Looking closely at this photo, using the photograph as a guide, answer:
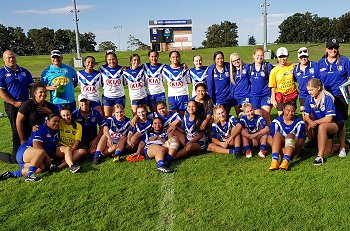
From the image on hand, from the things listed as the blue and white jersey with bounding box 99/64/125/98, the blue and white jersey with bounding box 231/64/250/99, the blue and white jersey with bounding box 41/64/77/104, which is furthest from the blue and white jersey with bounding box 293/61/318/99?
the blue and white jersey with bounding box 41/64/77/104

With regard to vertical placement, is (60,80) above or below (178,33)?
below

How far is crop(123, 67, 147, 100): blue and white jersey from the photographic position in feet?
21.9

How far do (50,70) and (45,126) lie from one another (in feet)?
4.88

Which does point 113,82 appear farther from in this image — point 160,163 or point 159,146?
point 160,163

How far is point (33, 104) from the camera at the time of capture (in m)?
5.52

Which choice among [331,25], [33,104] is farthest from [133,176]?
[331,25]

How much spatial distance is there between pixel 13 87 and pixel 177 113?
9.39ft

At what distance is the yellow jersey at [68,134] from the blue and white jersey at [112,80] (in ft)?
4.20

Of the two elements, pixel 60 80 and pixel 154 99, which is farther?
pixel 154 99

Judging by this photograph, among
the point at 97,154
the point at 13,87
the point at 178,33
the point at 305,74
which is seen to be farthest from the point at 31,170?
the point at 178,33

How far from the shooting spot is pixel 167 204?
12.7ft

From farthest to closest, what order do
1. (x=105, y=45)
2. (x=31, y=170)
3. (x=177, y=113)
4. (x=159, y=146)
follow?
(x=105, y=45), (x=177, y=113), (x=159, y=146), (x=31, y=170)

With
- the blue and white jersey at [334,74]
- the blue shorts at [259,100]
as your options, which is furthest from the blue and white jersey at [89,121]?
the blue and white jersey at [334,74]

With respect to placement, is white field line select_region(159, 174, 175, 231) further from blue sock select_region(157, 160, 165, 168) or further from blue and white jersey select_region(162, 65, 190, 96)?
blue and white jersey select_region(162, 65, 190, 96)
